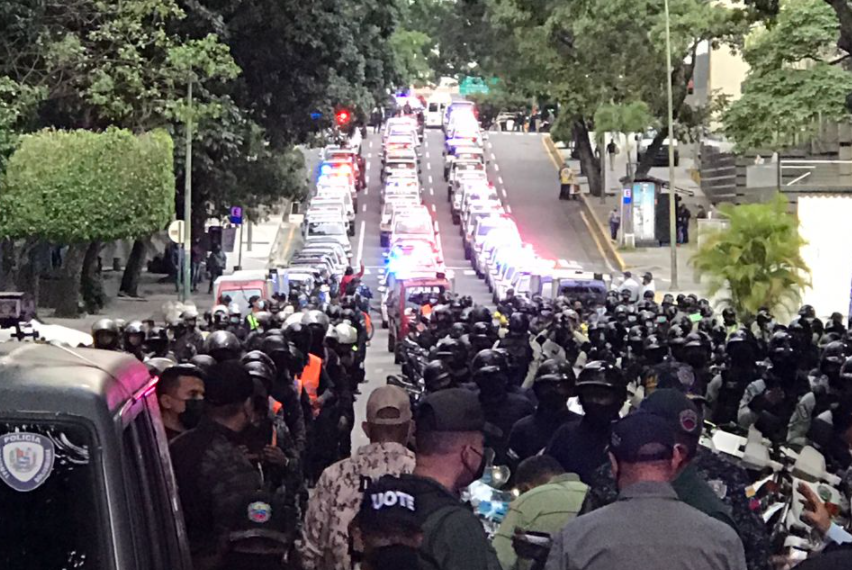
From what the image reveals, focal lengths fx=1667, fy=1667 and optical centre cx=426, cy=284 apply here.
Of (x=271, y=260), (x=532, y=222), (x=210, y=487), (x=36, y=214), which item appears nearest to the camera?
(x=210, y=487)

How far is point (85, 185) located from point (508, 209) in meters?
34.8

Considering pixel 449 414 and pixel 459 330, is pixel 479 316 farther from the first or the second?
pixel 449 414

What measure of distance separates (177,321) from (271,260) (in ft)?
136

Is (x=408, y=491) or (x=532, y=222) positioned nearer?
(x=408, y=491)

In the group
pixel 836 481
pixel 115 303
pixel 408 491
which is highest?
pixel 408 491

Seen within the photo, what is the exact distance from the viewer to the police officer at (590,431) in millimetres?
7762

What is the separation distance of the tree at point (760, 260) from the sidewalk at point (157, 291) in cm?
1073

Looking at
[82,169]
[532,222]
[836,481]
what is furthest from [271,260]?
[836,481]

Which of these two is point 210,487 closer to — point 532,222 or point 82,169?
point 82,169

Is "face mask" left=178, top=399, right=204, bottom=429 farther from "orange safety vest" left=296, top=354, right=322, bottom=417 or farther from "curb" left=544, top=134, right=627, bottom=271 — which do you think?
"curb" left=544, top=134, right=627, bottom=271

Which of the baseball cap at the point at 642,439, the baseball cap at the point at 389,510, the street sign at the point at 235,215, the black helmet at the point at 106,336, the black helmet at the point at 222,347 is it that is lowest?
the street sign at the point at 235,215

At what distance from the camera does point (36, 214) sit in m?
36.9

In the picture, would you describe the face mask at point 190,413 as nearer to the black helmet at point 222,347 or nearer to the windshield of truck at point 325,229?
the black helmet at point 222,347

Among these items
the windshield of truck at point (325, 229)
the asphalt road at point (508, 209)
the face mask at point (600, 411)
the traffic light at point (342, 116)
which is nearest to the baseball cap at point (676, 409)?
the face mask at point (600, 411)
